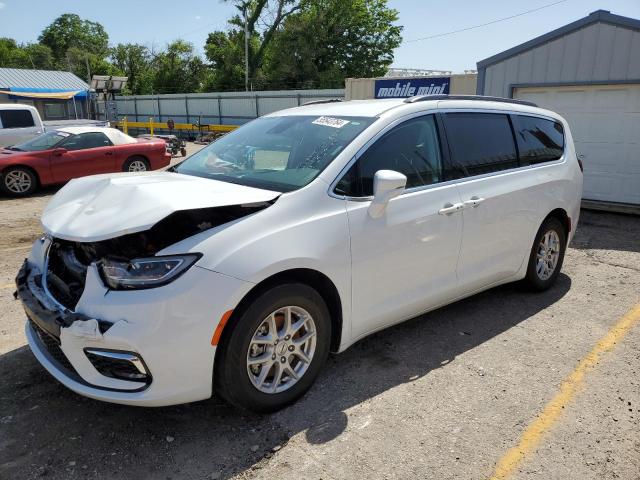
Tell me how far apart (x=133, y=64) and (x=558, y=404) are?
7358cm

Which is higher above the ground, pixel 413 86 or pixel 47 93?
pixel 47 93

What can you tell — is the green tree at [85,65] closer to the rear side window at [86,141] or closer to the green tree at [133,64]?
the green tree at [133,64]

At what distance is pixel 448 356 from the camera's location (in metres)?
3.81

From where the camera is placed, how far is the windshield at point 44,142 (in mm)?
10984

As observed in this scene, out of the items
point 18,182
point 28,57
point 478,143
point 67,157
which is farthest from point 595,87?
point 28,57

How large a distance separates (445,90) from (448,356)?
29.3 feet

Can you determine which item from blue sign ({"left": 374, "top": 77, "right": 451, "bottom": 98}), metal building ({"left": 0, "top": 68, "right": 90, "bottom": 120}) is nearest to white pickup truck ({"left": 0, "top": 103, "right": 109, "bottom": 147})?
blue sign ({"left": 374, "top": 77, "right": 451, "bottom": 98})

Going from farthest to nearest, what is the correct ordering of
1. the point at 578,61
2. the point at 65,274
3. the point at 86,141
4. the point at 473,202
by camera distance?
1. the point at 86,141
2. the point at 578,61
3. the point at 473,202
4. the point at 65,274

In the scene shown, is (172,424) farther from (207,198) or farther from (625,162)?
(625,162)

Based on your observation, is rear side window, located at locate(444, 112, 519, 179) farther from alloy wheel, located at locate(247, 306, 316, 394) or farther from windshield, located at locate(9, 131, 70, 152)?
windshield, located at locate(9, 131, 70, 152)

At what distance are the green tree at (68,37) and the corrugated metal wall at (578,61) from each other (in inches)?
3708

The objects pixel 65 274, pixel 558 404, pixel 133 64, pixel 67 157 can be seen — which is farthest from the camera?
pixel 133 64

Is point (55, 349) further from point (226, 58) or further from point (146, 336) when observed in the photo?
point (226, 58)

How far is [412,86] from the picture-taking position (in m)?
12.1
